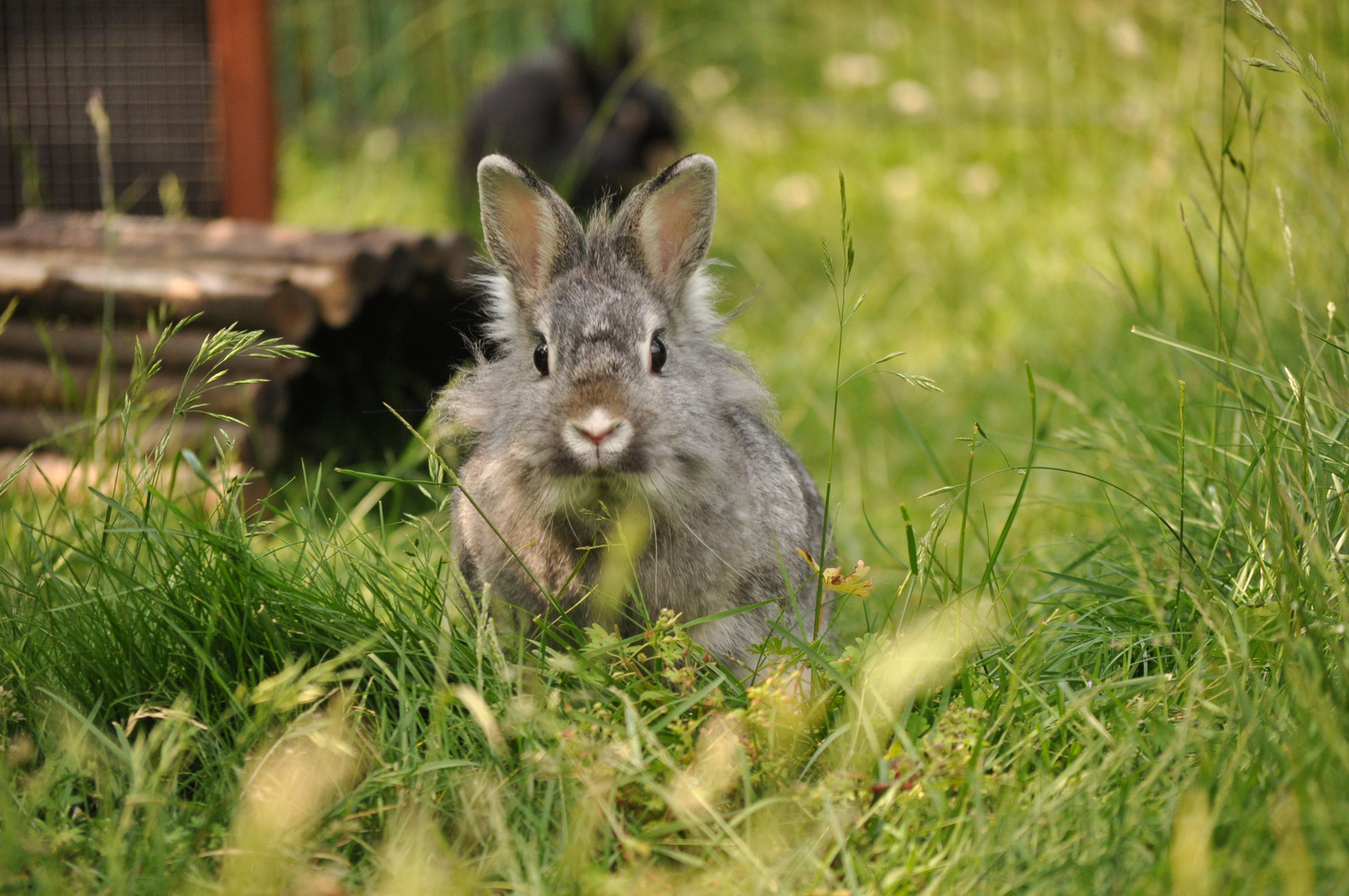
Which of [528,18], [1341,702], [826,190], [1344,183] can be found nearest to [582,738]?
[1341,702]

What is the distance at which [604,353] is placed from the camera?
7.88 feet

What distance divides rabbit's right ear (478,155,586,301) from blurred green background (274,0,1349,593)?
69 cm

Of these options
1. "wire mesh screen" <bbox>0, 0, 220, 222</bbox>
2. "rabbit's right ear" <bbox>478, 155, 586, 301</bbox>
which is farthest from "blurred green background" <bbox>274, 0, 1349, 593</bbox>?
"wire mesh screen" <bbox>0, 0, 220, 222</bbox>

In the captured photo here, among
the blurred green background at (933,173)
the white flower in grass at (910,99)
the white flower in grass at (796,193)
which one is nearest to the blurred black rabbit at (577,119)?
the blurred green background at (933,173)

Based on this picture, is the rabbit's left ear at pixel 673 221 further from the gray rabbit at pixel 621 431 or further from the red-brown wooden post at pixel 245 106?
the red-brown wooden post at pixel 245 106

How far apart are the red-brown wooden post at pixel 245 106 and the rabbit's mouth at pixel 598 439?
13.6ft

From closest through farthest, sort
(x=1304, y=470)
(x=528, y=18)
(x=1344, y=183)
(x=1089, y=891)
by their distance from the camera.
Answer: (x=1089, y=891) → (x=1304, y=470) → (x=1344, y=183) → (x=528, y=18)

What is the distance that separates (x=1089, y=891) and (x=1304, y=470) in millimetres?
1037

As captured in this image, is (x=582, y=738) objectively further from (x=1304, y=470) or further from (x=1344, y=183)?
(x=1344, y=183)

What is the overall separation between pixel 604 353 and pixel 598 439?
252 mm

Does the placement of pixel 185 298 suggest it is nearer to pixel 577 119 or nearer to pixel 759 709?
pixel 759 709

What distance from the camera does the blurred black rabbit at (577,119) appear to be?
7.24 m

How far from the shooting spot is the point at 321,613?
7.50ft

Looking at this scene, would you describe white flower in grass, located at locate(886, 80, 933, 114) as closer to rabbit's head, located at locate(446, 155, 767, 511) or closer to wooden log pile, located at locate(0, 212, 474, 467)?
wooden log pile, located at locate(0, 212, 474, 467)
